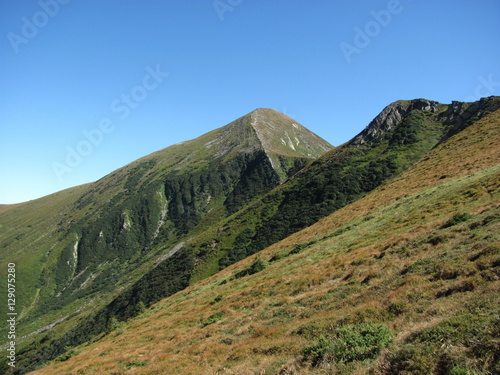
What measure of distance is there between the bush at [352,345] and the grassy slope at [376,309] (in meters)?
0.11

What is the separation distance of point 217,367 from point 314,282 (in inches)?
415

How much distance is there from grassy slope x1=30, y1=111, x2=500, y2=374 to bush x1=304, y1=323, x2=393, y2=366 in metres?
0.11

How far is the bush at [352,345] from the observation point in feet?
31.0

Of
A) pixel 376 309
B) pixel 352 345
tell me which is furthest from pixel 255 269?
pixel 352 345

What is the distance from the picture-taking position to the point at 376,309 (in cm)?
1244

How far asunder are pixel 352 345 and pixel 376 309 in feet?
9.98

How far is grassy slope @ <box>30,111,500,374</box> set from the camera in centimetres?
852

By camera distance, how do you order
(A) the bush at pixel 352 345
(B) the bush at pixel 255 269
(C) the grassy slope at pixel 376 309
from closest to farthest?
(C) the grassy slope at pixel 376 309 → (A) the bush at pixel 352 345 → (B) the bush at pixel 255 269

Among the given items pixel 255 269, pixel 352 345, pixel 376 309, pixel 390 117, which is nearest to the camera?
pixel 352 345

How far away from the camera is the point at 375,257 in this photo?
20.8 m

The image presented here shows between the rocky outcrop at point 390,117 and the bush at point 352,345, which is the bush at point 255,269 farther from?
A: the rocky outcrop at point 390,117

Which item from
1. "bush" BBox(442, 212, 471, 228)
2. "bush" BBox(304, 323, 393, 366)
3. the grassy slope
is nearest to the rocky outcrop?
the grassy slope

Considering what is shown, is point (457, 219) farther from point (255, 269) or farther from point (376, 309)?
point (255, 269)

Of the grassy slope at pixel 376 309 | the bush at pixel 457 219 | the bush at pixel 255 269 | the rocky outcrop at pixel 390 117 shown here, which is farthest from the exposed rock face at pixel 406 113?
the bush at pixel 255 269
